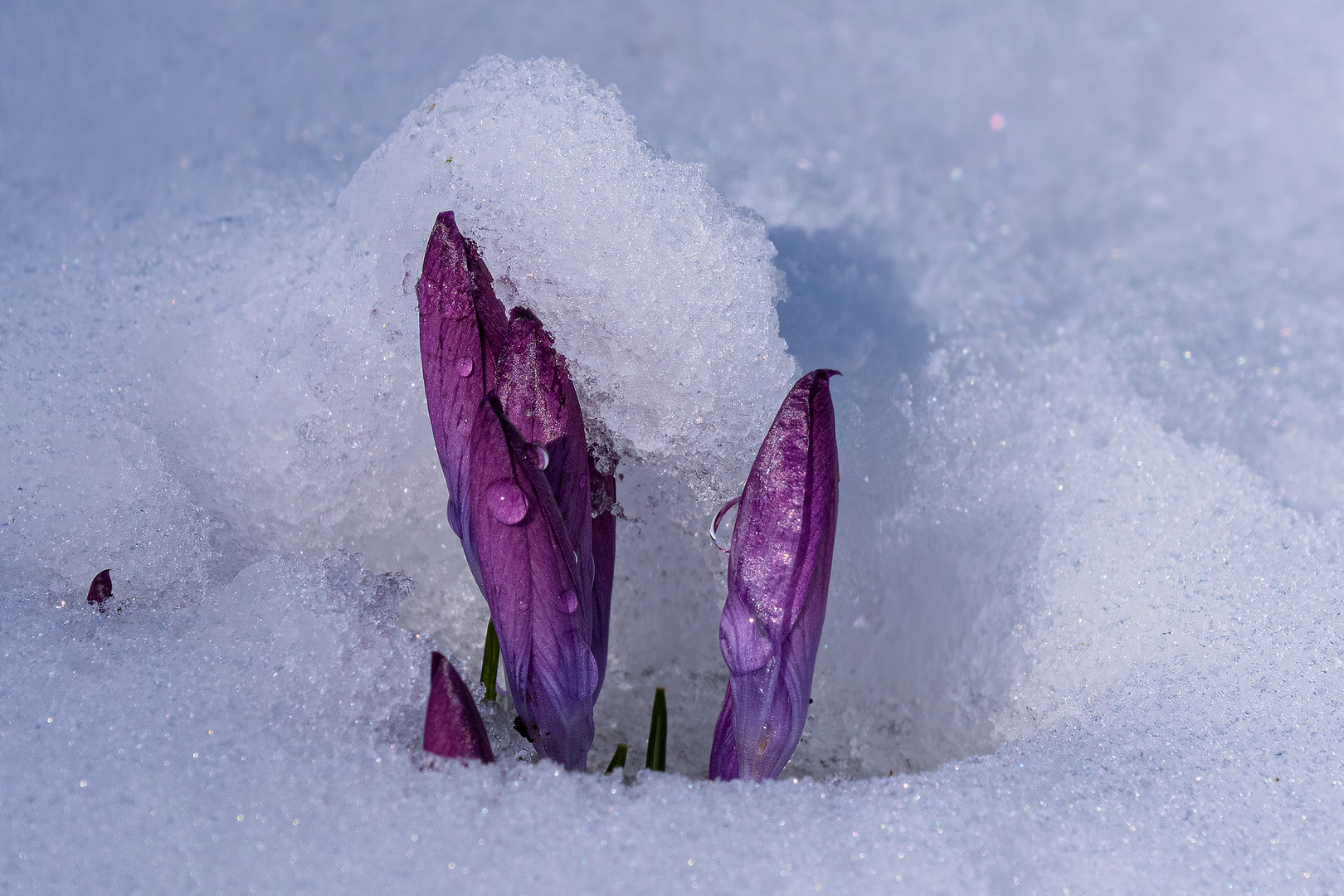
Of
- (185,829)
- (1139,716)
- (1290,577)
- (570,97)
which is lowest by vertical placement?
(185,829)

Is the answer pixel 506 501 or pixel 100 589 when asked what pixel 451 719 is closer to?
pixel 506 501

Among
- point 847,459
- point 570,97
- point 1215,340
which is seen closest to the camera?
point 570,97

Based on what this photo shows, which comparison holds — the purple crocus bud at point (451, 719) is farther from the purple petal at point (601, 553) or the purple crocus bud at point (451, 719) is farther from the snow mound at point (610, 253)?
the snow mound at point (610, 253)

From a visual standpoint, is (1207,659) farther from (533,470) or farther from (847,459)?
(533,470)

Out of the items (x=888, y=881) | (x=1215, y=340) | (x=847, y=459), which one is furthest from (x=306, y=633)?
(x=1215, y=340)

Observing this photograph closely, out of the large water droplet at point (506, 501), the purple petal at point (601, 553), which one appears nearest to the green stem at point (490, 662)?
the purple petal at point (601, 553)

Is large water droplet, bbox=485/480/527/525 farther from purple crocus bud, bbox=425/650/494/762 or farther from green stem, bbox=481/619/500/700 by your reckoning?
green stem, bbox=481/619/500/700

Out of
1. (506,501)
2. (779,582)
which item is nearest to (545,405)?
(506,501)
